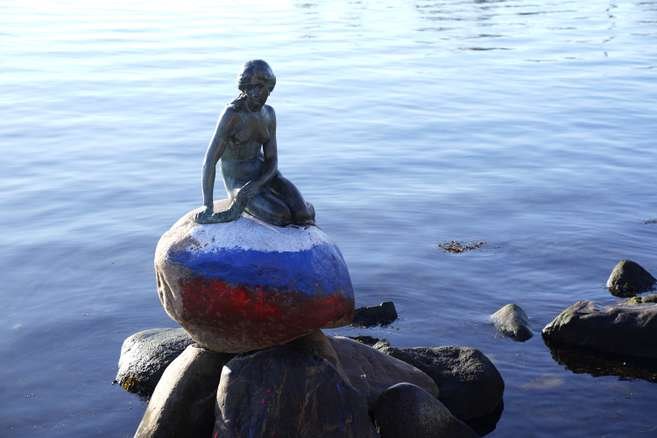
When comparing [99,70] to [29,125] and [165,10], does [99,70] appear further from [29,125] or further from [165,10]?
[165,10]

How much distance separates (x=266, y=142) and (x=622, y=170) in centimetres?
1630

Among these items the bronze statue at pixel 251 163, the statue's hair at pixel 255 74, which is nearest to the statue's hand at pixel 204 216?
the bronze statue at pixel 251 163

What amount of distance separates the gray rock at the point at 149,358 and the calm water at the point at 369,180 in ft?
0.80

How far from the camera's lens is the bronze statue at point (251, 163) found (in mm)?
12477

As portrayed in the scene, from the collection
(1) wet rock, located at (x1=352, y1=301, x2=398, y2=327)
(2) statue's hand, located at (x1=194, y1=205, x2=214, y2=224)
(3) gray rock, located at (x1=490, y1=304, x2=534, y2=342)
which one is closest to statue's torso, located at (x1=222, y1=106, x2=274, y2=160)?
(2) statue's hand, located at (x1=194, y1=205, x2=214, y2=224)

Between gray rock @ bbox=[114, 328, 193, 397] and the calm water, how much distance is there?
0.80ft

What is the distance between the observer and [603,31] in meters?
52.3

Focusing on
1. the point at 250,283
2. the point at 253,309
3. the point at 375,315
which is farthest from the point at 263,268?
the point at 375,315

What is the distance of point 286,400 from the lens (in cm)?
1212

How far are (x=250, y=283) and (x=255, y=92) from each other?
2.24 meters

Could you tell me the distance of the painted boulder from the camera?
12039 mm

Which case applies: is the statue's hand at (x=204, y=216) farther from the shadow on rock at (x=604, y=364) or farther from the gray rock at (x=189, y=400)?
the shadow on rock at (x=604, y=364)

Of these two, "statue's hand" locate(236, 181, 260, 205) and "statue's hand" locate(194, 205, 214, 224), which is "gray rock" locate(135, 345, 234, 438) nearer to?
"statue's hand" locate(194, 205, 214, 224)

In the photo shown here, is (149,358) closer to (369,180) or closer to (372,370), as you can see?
(372,370)
